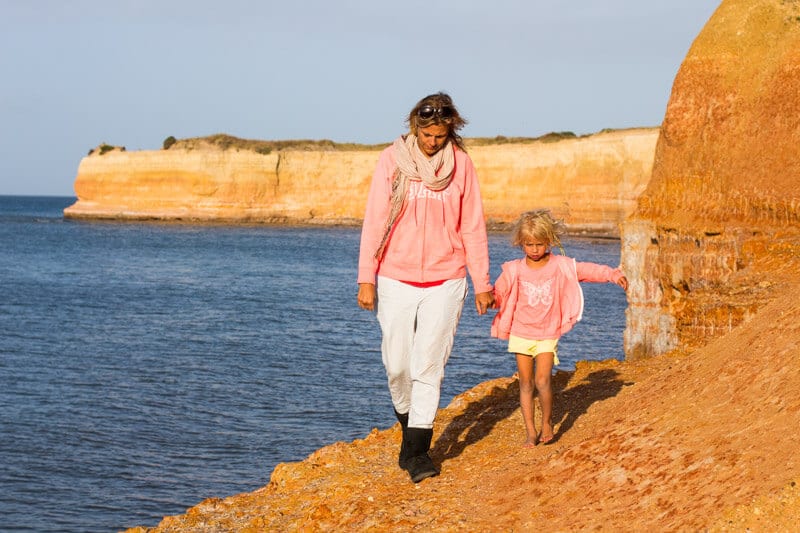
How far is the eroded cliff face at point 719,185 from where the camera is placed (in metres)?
9.93

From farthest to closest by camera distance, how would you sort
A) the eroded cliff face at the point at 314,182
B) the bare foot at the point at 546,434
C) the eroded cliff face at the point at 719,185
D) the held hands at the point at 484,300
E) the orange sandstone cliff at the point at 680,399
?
the eroded cliff face at the point at 314,182 → the eroded cliff face at the point at 719,185 → the bare foot at the point at 546,434 → the held hands at the point at 484,300 → the orange sandstone cliff at the point at 680,399

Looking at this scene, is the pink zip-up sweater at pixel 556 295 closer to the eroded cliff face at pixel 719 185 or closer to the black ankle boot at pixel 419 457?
the black ankle boot at pixel 419 457

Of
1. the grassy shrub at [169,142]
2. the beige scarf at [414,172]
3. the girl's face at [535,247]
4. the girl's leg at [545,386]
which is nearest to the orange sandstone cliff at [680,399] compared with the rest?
the girl's leg at [545,386]

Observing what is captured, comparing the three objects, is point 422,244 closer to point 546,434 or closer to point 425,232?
point 425,232

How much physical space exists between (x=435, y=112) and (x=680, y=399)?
2.07 metres

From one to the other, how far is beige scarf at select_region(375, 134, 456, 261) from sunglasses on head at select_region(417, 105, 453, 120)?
19 cm

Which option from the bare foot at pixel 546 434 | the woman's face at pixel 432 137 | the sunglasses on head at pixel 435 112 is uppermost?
the sunglasses on head at pixel 435 112

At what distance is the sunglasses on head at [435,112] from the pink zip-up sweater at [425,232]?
260 mm

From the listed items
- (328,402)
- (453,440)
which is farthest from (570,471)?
(328,402)

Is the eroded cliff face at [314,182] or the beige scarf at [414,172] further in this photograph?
the eroded cliff face at [314,182]

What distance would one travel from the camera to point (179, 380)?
17.7m

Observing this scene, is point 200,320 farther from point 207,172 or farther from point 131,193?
point 131,193

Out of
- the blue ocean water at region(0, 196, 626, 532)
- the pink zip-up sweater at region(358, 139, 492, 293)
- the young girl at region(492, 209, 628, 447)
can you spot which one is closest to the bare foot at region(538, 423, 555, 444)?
the young girl at region(492, 209, 628, 447)

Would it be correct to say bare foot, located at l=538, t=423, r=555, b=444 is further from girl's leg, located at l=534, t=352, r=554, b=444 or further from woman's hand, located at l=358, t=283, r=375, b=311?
woman's hand, located at l=358, t=283, r=375, b=311
